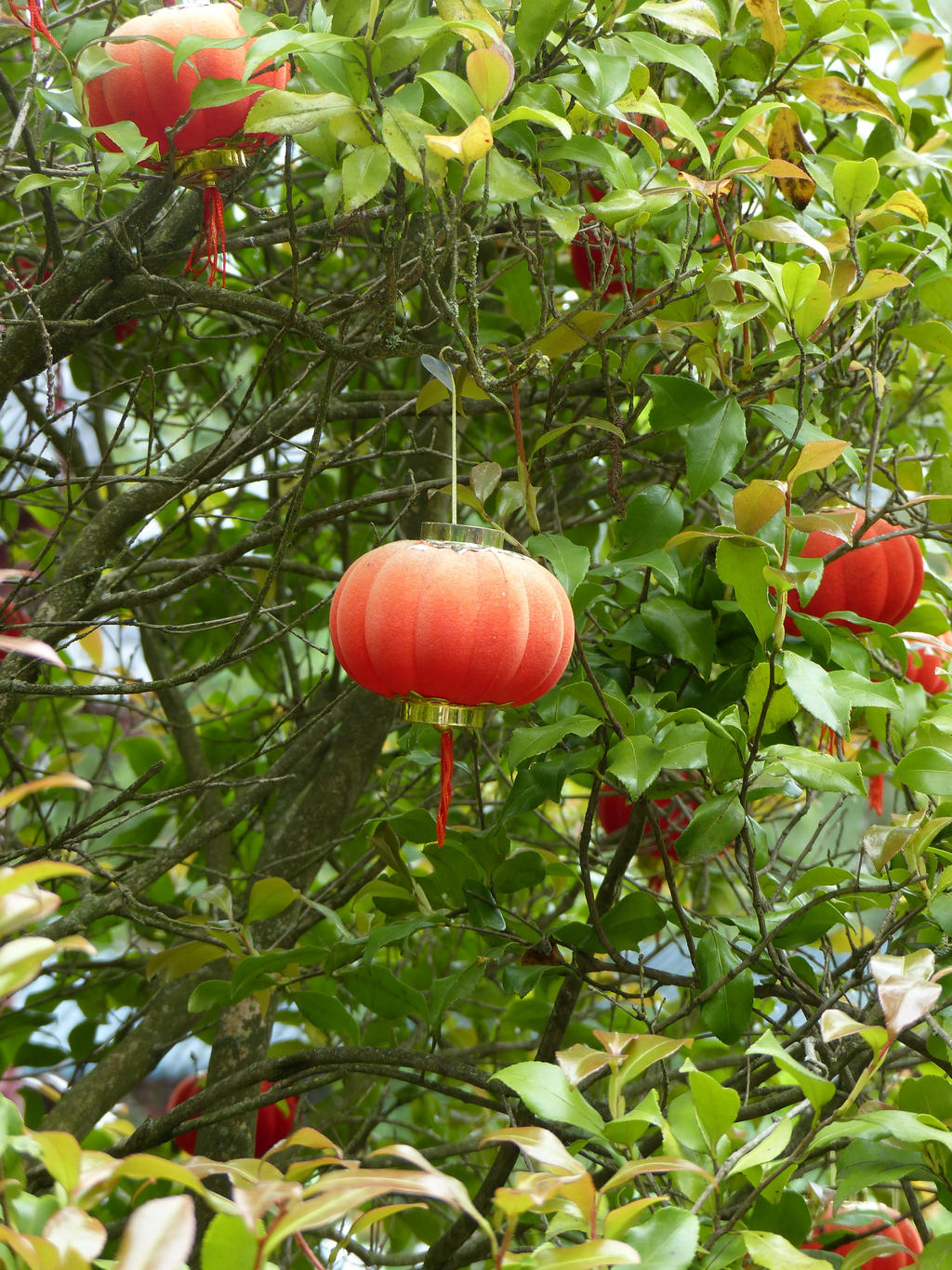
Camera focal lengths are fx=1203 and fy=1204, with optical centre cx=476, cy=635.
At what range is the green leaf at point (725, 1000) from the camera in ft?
3.20

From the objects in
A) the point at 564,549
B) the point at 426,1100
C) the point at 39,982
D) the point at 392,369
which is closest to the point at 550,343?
the point at 564,549

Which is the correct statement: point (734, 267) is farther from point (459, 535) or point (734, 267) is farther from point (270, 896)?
point (270, 896)

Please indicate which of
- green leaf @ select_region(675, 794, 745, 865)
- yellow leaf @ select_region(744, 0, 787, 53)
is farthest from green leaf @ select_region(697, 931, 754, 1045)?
yellow leaf @ select_region(744, 0, 787, 53)

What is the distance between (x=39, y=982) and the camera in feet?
9.57

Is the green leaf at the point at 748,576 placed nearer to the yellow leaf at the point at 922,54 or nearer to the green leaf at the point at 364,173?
the green leaf at the point at 364,173

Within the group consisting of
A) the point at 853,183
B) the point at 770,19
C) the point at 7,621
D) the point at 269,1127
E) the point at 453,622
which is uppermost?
the point at 770,19

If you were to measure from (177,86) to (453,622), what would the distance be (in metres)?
0.50

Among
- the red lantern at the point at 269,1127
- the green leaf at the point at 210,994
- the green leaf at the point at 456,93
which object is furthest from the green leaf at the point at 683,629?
the red lantern at the point at 269,1127

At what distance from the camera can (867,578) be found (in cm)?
120

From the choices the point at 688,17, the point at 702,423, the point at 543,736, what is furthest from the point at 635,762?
the point at 688,17

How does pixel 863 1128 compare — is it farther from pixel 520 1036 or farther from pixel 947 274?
pixel 520 1036

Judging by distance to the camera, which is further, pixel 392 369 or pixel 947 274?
pixel 392 369

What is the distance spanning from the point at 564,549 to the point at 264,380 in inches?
52.7

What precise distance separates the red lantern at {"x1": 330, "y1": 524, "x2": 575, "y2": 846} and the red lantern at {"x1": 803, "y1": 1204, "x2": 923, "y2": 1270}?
0.45 metres
